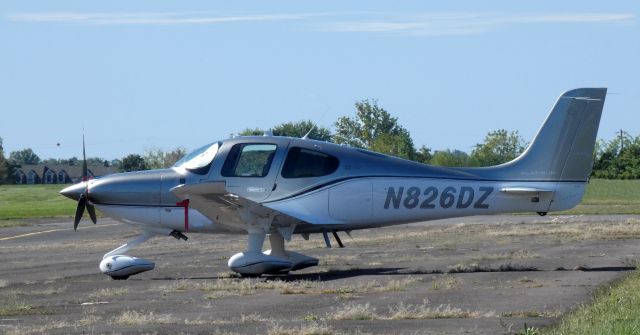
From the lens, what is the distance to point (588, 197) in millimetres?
77250

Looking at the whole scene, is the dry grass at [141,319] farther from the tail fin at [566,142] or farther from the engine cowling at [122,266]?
the tail fin at [566,142]

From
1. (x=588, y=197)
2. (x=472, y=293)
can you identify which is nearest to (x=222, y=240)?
(x=472, y=293)

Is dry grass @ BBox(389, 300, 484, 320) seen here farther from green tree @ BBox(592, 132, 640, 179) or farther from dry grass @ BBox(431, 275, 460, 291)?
green tree @ BBox(592, 132, 640, 179)

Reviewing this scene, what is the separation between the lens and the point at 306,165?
21031 mm

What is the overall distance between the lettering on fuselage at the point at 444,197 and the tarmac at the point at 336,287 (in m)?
1.15

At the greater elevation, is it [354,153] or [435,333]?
[354,153]

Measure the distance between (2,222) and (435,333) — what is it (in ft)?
140

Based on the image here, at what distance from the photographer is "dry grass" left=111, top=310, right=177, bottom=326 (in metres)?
13.7

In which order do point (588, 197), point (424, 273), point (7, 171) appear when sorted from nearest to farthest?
point (424, 273)
point (588, 197)
point (7, 171)

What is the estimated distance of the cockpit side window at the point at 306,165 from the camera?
21016 mm

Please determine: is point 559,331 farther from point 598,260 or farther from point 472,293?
point 598,260

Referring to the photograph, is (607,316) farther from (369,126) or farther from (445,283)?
(369,126)

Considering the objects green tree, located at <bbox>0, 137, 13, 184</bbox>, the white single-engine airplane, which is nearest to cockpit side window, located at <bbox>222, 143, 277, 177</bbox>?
the white single-engine airplane

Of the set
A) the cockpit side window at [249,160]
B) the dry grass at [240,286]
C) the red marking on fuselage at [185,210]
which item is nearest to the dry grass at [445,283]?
the dry grass at [240,286]
